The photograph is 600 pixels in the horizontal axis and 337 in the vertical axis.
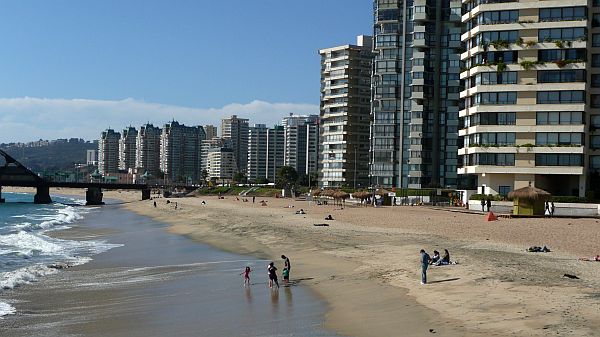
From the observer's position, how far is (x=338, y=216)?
6575 centimetres

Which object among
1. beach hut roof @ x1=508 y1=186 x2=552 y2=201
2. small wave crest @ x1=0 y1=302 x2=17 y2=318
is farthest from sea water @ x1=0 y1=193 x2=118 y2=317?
beach hut roof @ x1=508 y1=186 x2=552 y2=201

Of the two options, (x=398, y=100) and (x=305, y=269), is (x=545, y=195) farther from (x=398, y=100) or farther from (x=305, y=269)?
(x=398, y=100)

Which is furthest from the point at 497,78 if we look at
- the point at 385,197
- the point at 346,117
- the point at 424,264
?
the point at 346,117

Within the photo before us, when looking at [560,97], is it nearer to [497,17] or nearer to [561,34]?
[561,34]

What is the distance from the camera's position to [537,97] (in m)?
67.1

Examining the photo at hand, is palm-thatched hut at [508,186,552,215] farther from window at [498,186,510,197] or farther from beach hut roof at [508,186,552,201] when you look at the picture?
window at [498,186,510,197]

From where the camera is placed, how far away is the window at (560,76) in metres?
66.3

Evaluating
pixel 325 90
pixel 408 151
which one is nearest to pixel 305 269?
pixel 408 151

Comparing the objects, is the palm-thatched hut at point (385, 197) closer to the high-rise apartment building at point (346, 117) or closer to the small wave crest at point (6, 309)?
the high-rise apartment building at point (346, 117)

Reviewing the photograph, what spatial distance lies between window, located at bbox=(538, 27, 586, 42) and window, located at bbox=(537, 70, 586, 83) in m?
3.11

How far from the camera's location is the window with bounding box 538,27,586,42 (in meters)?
66.6

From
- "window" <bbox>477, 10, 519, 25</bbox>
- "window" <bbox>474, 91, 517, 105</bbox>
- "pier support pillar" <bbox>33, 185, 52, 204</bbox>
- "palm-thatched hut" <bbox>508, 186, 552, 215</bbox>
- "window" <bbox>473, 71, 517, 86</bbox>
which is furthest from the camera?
"pier support pillar" <bbox>33, 185, 52, 204</bbox>

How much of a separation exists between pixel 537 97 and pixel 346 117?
65.0 metres

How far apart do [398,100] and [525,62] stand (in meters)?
38.1
